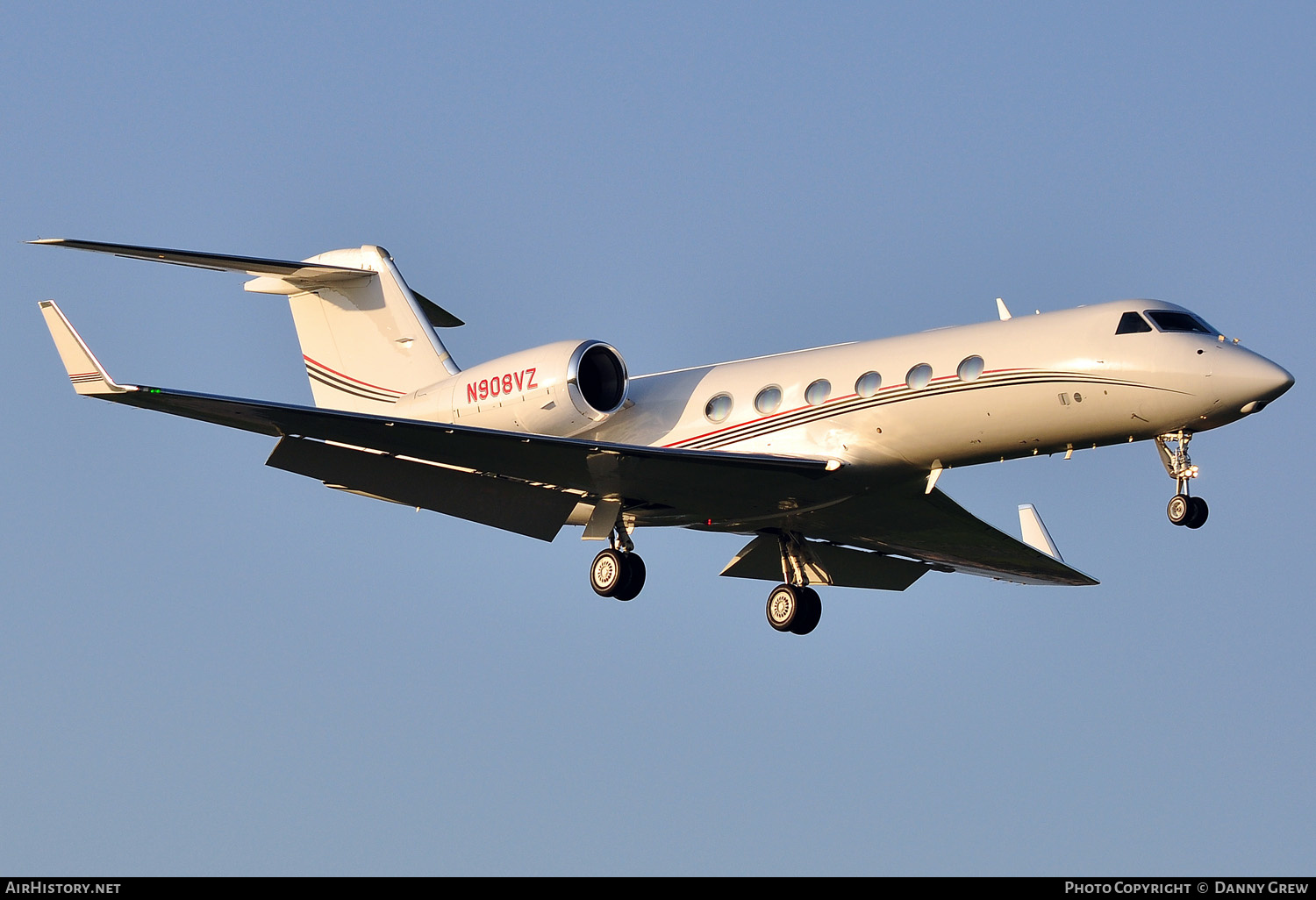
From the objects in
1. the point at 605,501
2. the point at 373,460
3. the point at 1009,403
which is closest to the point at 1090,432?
the point at 1009,403

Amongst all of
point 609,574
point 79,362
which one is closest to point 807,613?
point 609,574

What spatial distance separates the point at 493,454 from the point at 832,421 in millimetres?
4092

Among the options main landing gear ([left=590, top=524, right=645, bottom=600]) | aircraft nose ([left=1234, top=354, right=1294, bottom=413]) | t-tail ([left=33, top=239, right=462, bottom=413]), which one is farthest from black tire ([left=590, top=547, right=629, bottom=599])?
aircraft nose ([left=1234, top=354, right=1294, bottom=413])

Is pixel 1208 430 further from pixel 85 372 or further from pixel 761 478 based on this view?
pixel 85 372

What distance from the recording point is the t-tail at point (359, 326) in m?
23.1

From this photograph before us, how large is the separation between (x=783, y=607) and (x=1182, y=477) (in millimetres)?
5859

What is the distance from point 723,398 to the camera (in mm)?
20547

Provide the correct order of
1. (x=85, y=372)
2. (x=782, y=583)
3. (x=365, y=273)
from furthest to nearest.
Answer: (x=365, y=273) → (x=782, y=583) → (x=85, y=372)

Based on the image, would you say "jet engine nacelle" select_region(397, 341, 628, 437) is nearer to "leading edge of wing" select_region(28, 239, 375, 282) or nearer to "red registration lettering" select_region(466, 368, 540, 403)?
"red registration lettering" select_region(466, 368, 540, 403)

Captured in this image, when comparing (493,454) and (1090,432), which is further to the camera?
(493,454)

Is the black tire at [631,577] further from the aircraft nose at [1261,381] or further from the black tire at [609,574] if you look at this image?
the aircraft nose at [1261,381]

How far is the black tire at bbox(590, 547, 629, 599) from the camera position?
20.4 m

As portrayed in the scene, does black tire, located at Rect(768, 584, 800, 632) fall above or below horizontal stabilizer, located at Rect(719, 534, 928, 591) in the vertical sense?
below

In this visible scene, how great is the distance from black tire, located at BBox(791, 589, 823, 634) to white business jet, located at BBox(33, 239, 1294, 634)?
37 millimetres
